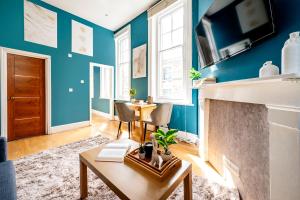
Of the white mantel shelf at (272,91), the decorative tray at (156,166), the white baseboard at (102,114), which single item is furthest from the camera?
the white baseboard at (102,114)

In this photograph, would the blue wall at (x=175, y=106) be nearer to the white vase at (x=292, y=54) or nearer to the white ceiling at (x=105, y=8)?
the white ceiling at (x=105, y=8)

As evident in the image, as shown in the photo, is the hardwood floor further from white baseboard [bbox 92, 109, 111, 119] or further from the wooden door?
white baseboard [bbox 92, 109, 111, 119]

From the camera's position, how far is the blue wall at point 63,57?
3.05 meters

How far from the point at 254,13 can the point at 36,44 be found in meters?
4.36

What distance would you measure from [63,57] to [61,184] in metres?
3.45

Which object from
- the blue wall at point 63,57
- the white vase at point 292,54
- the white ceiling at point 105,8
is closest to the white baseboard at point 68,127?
the blue wall at point 63,57

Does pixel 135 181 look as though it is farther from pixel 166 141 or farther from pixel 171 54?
pixel 171 54

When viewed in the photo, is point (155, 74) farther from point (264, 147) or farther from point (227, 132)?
point (264, 147)

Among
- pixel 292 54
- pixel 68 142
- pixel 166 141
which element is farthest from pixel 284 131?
pixel 68 142

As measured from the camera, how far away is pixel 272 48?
112cm

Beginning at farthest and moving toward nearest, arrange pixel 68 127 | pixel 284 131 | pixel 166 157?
pixel 68 127 < pixel 166 157 < pixel 284 131

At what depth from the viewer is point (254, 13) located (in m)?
1.16

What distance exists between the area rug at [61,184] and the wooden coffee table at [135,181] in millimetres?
478

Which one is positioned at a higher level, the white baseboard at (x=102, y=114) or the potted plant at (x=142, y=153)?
the potted plant at (x=142, y=153)
